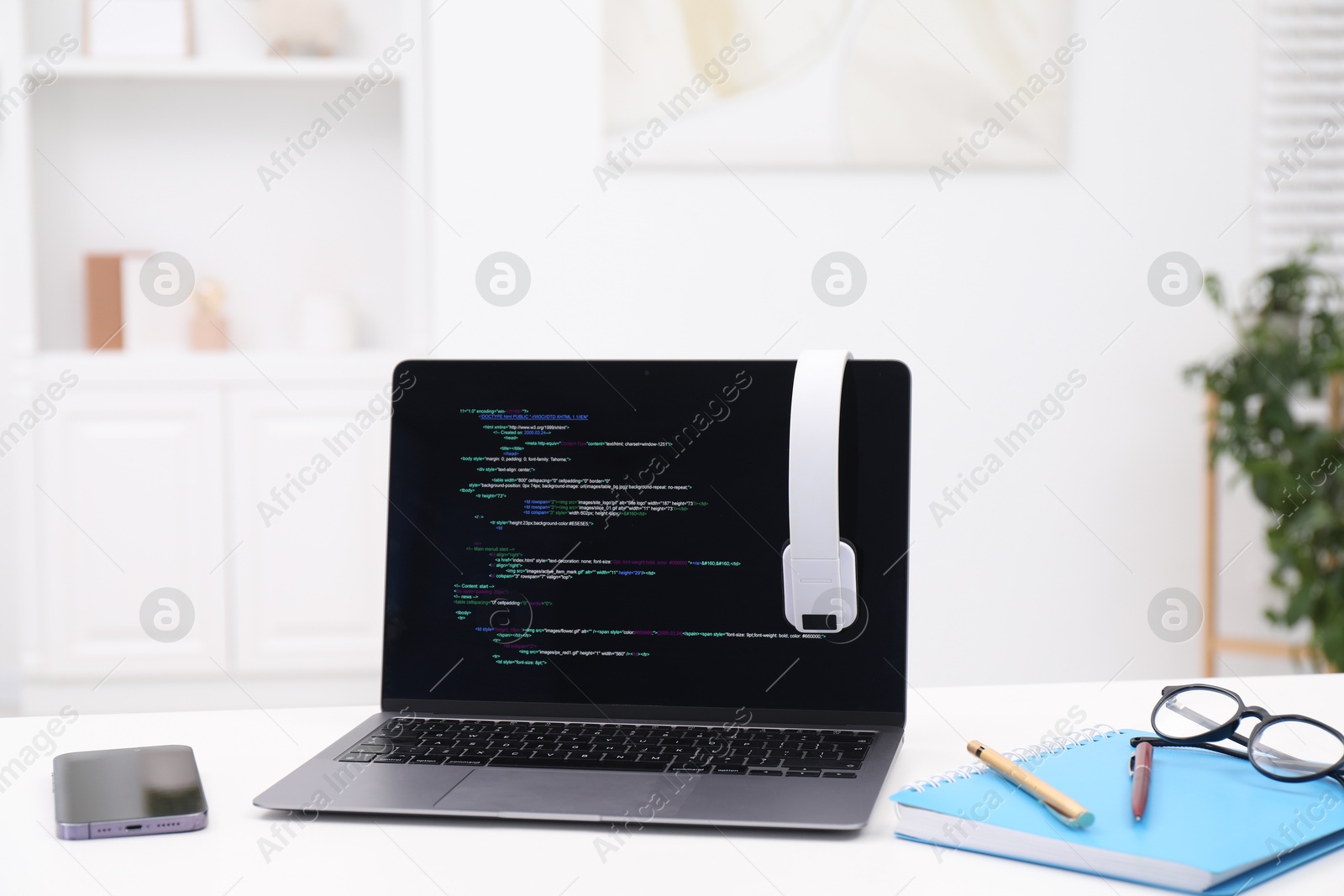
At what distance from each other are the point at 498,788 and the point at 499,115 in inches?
89.4

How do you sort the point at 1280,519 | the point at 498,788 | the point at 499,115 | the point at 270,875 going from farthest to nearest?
1. the point at 499,115
2. the point at 1280,519
3. the point at 498,788
4. the point at 270,875

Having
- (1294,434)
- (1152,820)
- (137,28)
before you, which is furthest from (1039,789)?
(137,28)

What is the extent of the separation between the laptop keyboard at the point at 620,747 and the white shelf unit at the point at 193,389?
1878 millimetres

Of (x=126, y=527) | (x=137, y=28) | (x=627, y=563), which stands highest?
(x=137, y=28)

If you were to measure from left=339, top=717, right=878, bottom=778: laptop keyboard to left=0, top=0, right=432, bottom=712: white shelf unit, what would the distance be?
1.88m

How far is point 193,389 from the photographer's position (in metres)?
2.79

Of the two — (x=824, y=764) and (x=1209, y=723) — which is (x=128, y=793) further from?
(x=1209, y=723)

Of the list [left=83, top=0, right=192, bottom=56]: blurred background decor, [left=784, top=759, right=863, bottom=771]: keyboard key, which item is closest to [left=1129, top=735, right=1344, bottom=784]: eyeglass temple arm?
[left=784, top=759, right=863, bottom=771]: keyboard key

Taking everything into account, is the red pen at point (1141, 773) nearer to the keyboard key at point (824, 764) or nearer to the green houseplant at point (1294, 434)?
the keyboard key at point (824, 764)

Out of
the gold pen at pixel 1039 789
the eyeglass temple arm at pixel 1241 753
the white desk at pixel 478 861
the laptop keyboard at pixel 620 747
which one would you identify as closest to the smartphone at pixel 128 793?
the white desk at pixel 478 861

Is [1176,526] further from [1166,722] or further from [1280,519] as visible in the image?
[1166,722]

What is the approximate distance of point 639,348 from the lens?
285 centimetres

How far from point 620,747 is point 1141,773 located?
378mm

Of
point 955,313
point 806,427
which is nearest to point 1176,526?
point 955,313
